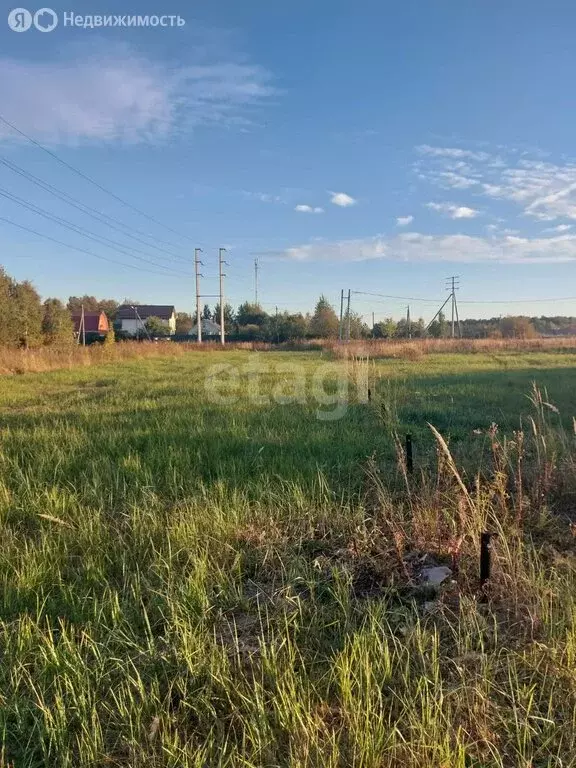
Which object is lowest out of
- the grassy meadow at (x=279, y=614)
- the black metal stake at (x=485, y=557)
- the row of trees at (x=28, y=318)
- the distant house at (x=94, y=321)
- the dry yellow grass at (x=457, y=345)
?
the grassy meadow at (x=279, y=614)

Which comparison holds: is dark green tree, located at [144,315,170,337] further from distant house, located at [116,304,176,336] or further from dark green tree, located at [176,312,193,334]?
dark green tree, located at [176,312,193,334]

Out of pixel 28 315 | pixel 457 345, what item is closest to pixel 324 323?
pixel 457 345

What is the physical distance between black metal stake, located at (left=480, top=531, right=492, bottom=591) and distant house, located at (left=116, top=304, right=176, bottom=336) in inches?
2433

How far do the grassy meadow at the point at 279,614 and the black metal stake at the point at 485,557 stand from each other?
55mm

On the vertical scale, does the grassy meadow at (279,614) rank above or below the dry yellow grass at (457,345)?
below

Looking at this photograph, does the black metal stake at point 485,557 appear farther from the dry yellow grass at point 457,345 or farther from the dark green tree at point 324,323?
the dark green tree at point 324,323

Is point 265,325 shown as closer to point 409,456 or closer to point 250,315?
point 250,315

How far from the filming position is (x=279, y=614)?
206 centimetres

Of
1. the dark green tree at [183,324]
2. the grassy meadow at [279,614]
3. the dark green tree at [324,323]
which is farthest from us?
the dark green tree at [183,324]

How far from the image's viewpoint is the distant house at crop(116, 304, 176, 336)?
63.8 meters

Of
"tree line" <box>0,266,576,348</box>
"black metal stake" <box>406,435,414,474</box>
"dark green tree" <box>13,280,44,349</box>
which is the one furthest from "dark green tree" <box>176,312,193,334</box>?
"black metal stake" <box>406,435,414,474</box>

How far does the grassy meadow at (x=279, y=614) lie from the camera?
1.43 metres

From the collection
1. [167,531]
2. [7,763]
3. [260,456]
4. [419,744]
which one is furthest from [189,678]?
[260,456]

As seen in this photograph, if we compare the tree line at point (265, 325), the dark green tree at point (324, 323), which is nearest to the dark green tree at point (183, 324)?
the tree line at point (265, 325)
